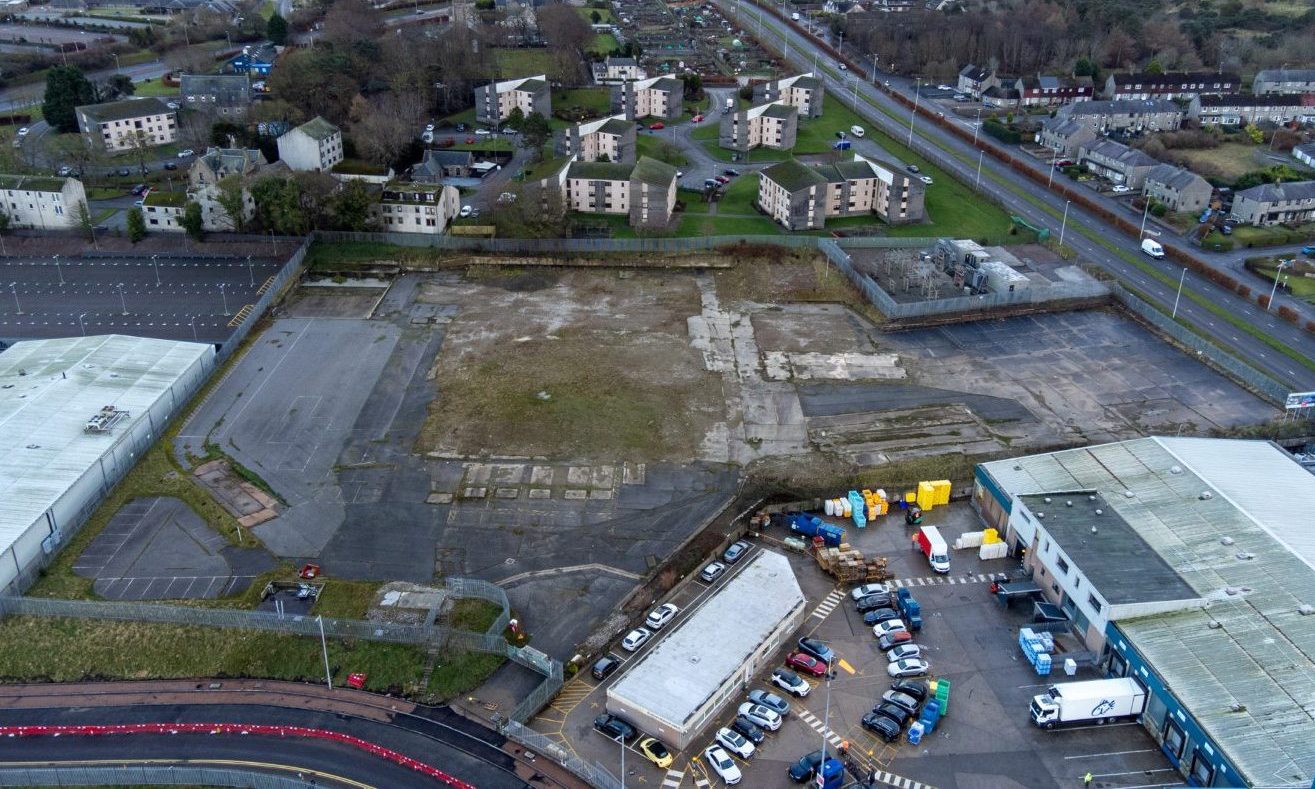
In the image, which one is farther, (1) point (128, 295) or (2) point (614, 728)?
(1) point (128, 295)

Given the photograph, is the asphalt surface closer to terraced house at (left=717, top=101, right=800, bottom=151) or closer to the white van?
terraced house at (left=717, top=101, right=800, bottom=151)

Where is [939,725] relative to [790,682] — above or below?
below

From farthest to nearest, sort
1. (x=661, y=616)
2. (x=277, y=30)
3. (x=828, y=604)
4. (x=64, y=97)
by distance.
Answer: (x=277, y=30) → (x=64, y=97) → (x=828, y=604) → (x=661, y=616)

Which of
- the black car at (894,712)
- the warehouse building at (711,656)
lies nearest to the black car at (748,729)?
the warehouse building at (711,656)

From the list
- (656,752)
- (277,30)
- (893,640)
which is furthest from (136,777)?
(277,30)

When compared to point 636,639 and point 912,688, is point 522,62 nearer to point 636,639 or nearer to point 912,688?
point 636,639

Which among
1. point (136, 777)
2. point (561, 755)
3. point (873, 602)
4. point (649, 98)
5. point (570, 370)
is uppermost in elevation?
point (649, 98)

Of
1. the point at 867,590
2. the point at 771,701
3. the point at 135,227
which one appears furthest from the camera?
the point at 135,227
